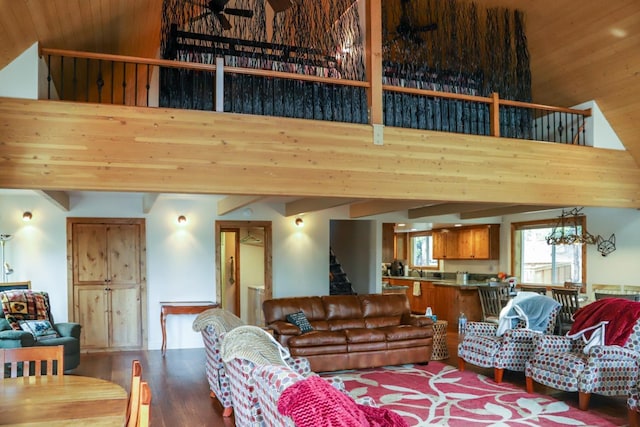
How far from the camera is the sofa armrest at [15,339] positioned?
18.9ft

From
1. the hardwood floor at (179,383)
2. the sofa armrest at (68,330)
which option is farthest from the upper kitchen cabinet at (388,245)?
the sofa armrest at (68,330)

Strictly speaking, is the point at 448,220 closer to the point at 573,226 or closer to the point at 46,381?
the point at 573,226

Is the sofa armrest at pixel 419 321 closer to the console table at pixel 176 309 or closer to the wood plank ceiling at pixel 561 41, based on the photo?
the wood plank ceiling at pixel 561 41

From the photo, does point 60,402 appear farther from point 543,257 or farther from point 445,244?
point 445,244

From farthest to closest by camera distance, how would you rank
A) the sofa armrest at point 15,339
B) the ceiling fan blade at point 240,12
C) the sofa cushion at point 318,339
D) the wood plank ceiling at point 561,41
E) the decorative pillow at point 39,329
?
1. the decorative pillow at point 39,329
2. the sofa cushion at point 318,339
3. the ceiling fan blade at point 240,12
4. the sofa armrest at point 15,339
5. the wood plank ceiling at point 561,41

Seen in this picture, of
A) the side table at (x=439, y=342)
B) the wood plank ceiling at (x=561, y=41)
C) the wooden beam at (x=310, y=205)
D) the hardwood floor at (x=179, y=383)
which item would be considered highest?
the wood plank ceiling at (x=561, y=41)

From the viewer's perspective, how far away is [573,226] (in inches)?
358

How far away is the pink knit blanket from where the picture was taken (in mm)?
2363

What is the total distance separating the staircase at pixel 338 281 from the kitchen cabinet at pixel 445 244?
2.49 m

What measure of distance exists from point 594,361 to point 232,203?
16.7 feet

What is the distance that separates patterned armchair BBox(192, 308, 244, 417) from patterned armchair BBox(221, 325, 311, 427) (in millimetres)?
749

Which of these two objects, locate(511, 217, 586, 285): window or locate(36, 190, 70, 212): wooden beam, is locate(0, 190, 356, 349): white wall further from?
locate(511, 217, 586, 285): window

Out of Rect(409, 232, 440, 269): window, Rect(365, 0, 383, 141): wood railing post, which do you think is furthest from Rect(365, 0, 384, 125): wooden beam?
Rect(409, 232, 440, 269): window

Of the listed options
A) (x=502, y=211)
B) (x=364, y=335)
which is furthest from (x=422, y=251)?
(x=364, y=335)
